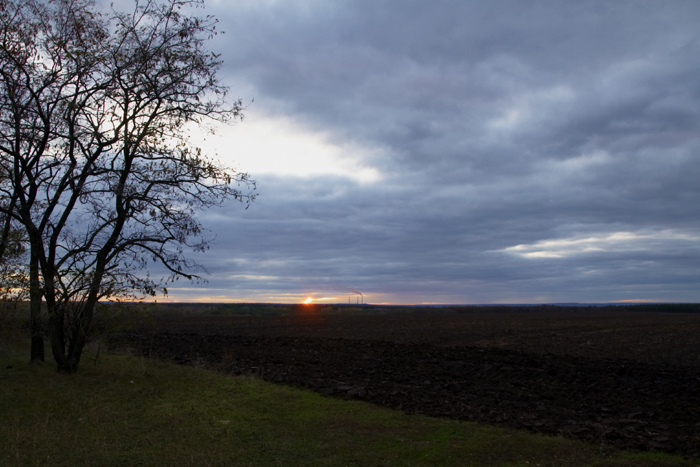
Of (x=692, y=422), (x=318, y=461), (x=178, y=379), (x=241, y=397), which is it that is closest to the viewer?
(x=318, y=461)

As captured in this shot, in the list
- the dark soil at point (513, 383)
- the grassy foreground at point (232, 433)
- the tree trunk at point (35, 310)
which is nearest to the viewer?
the grassy foreground at point (232, 433)

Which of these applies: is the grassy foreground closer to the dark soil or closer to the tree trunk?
the dark soil

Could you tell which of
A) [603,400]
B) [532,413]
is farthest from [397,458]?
[603,400]

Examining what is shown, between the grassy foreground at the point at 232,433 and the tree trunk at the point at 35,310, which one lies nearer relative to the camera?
the grassy foreground at the point at 232,433

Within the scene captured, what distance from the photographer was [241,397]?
1151 cm

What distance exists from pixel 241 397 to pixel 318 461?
4.53 meters

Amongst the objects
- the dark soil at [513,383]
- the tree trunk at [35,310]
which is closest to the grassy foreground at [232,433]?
the dark soil at [513,383]

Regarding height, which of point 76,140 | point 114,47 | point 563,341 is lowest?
point 563,341

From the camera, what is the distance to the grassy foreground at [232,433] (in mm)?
7480

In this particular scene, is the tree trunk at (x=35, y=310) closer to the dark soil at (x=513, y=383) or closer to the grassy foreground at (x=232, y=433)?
the grassy foreground at (x=232, y=433)

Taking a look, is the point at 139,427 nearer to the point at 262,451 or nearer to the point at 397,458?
the point at 262,451

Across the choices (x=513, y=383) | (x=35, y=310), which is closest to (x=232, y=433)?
(x=35, y=310)

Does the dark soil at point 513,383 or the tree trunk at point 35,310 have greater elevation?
the tree trunk at point 35,310

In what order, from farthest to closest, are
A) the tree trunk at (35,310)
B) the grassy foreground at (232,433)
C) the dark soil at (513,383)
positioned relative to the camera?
the tree trunk at (35,310) → the dark soil at (513,383) → the grassy foreground at (232,433)
